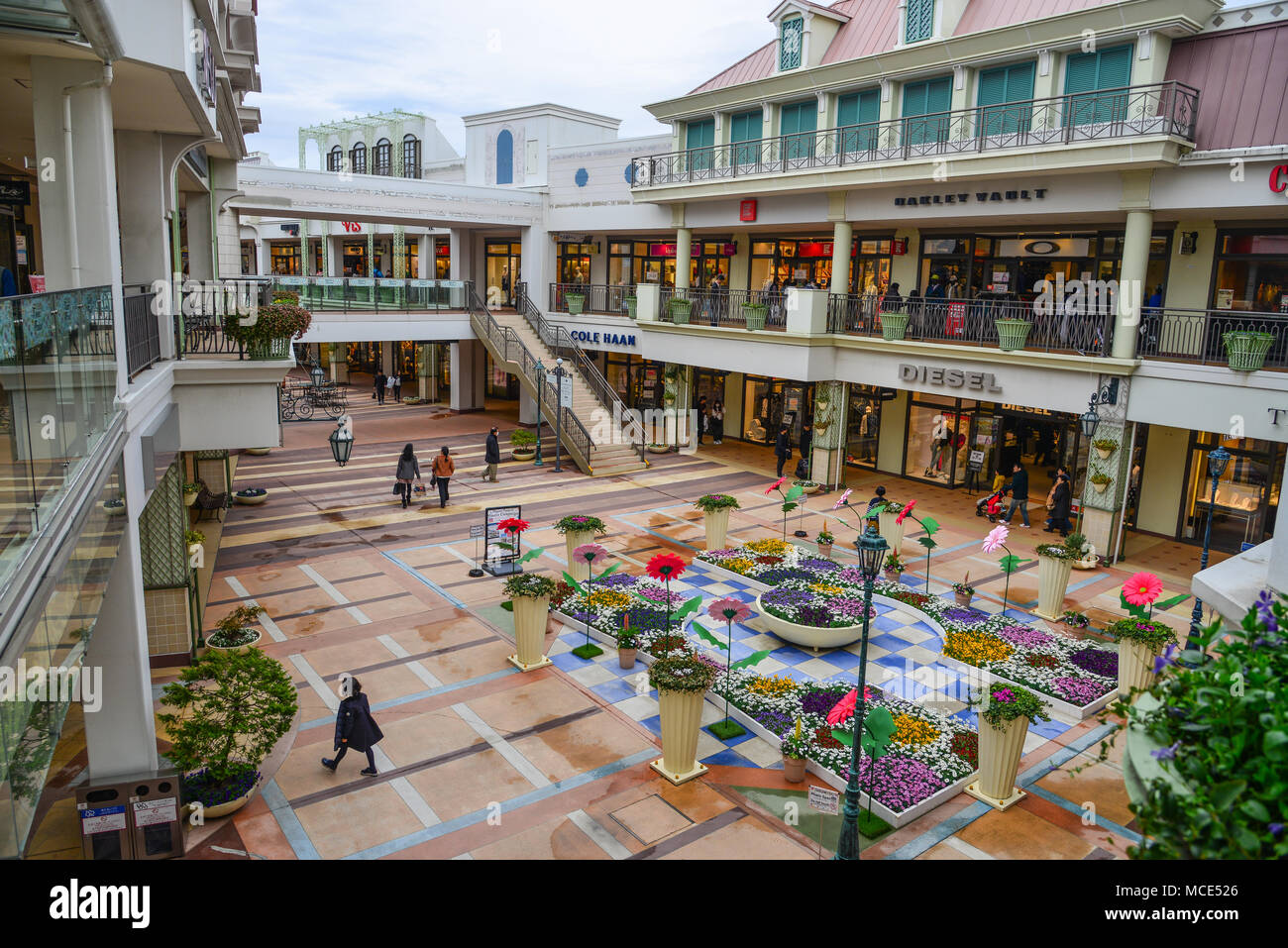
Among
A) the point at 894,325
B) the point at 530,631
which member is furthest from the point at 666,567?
the point at 894,325

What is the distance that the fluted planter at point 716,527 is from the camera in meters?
20.1

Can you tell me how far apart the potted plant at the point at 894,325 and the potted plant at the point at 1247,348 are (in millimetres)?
8006

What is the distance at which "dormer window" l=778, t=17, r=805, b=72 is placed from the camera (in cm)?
2641

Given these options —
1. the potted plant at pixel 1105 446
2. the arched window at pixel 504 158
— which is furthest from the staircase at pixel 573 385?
the potted plant at pixel 1105 446

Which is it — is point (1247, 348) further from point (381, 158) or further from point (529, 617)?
point (381, 158)

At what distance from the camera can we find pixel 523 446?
29.6 m

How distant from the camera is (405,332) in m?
33.0

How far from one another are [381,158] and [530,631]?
141ft

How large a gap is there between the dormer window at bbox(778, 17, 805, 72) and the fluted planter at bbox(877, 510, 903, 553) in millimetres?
14884

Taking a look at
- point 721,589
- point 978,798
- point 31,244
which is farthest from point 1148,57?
point 31,244

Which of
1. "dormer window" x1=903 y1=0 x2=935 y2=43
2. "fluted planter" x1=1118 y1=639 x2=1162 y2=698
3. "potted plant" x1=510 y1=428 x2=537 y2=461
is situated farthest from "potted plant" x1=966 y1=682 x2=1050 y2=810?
"potted plant" x1=510 y1=428 x2=537 y2=461

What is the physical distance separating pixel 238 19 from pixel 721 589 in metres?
14.2

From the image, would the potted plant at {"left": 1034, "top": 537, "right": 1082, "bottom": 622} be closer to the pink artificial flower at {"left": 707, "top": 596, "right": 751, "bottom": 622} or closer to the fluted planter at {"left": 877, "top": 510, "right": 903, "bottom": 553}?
the fluted planter at {"left": 877, "top": 510, "right": 903, "bottom": 553}

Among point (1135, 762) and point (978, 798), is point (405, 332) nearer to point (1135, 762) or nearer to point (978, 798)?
point (978, 798)
